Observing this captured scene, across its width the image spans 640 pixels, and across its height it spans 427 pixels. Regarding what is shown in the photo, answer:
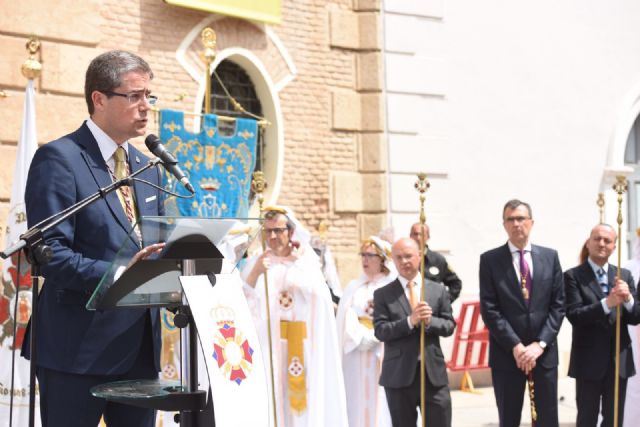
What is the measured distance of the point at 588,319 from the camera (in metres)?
8.12

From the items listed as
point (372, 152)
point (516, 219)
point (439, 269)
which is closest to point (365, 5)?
point (372, 152)

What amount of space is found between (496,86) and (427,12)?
4.72 feet

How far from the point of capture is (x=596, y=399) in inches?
324

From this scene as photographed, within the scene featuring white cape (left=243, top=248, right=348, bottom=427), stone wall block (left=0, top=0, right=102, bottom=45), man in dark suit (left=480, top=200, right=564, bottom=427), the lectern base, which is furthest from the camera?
stone wall block (left=0, top=0, right=102, bottom=45)

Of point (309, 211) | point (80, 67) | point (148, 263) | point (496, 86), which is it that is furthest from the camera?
point (496, 86)

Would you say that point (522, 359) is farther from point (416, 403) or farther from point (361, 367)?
point (361, 367)

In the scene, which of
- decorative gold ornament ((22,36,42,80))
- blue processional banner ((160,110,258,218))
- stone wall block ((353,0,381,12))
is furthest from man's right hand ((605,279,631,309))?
stone wall block ((353,0,381,12))

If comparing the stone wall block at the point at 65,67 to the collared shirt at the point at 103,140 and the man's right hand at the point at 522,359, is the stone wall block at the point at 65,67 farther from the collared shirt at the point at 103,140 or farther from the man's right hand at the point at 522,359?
the collared shirt at the point at 103,140

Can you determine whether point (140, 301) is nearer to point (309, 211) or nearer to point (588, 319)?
point (588, 319)

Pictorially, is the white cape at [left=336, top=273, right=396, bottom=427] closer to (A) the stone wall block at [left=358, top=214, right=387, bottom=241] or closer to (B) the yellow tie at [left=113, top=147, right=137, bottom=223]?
(A) the stone wall block at [left=358, top=214, right=387, bottom=241]

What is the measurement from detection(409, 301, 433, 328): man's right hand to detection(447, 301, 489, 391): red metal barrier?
530 cm

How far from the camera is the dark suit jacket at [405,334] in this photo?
747 cm

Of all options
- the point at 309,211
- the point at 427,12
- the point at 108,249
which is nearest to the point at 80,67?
the point at 309,211

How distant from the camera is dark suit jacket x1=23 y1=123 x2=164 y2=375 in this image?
3928mm
